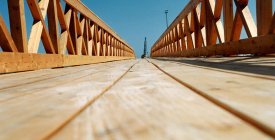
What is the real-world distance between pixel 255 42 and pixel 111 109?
315cm

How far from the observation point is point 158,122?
2.22ft

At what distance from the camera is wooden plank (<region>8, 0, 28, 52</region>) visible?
11.1ft

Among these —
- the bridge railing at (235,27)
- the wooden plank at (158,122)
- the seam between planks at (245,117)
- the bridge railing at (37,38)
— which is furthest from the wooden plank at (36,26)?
the seam between planks at (245,117)

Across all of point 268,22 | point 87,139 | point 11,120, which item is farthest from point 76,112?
point 268,22

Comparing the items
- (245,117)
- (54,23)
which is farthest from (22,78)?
(54,23)

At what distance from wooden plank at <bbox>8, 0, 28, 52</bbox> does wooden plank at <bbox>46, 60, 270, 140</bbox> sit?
110 inches

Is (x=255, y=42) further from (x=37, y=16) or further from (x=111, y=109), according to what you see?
(x=111, y=109)

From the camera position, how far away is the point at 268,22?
132 inches

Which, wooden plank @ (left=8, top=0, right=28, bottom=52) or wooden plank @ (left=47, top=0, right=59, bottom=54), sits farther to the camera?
wooden plank @ (left=47, top=0, right=59, bottom=54)

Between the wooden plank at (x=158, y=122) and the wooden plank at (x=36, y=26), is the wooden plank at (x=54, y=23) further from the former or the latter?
Answer: the wooden plank at (x=158, y=122)

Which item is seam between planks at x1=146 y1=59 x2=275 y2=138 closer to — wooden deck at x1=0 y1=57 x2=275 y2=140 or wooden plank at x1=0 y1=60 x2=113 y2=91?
wooden deck at x1=0 y1=57 x2=275 y2=140

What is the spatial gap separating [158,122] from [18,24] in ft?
10.3

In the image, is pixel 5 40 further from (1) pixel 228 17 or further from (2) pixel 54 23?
(1) pixel 228 17

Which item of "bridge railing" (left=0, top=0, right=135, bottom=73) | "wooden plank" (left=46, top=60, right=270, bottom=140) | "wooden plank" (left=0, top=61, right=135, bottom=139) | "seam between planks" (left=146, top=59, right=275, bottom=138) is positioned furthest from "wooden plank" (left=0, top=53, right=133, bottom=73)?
"seam between planks" (left=146, top=59, right=275, bottom=138)
